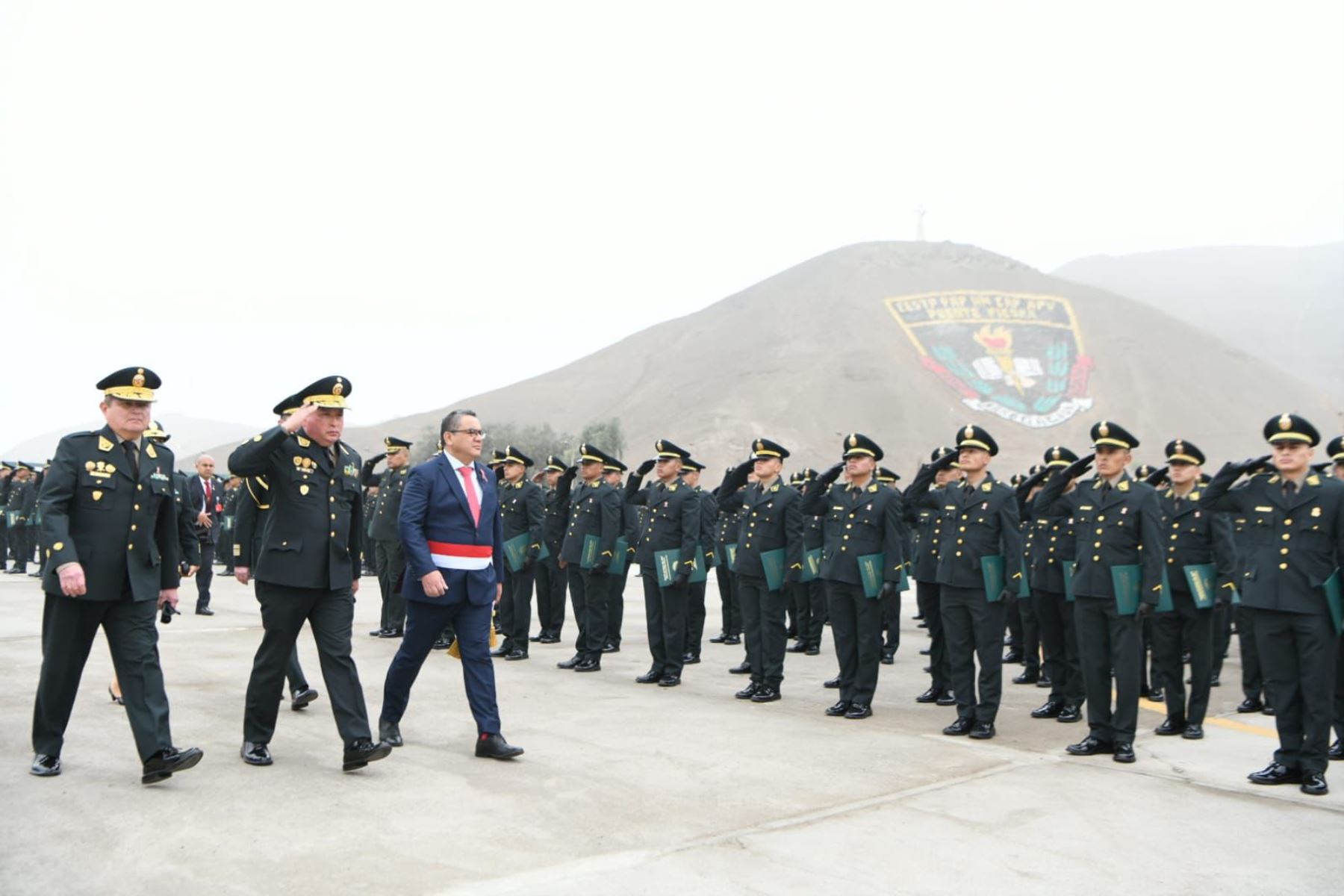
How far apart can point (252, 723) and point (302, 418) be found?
1721mm

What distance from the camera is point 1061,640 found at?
9.06 m

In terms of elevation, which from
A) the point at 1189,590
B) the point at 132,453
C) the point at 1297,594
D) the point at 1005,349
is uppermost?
the point at 1005,349

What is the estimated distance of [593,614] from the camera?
10195mm

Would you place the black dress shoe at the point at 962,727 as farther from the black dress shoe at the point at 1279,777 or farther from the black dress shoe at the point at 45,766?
the black dress shoe at the point at 45,766

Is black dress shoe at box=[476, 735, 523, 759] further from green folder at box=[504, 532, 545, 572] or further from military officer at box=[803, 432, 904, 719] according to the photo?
green folder at box=[504, 532, 545, 572]

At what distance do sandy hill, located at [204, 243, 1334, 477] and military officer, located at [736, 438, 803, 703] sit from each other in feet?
209

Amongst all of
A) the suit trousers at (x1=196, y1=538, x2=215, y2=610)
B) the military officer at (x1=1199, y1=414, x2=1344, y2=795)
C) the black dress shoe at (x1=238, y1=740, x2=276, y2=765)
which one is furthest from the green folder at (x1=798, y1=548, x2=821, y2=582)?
the suit trousers at (x1=196, y1=538, x2=215, y2=610)

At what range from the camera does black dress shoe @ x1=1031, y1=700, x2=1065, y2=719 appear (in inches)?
336

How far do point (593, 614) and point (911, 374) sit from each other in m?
79.0

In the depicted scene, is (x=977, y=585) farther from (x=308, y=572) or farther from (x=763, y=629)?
(x=308, y=572)

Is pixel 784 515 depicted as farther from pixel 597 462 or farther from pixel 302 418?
pixel 302 418

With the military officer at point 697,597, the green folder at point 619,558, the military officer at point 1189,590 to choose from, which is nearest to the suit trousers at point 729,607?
the military officer at point 697,597

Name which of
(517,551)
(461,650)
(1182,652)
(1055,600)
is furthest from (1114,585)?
(517,551)

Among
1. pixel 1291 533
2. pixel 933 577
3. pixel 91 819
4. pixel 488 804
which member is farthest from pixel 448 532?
pixel 933 577
